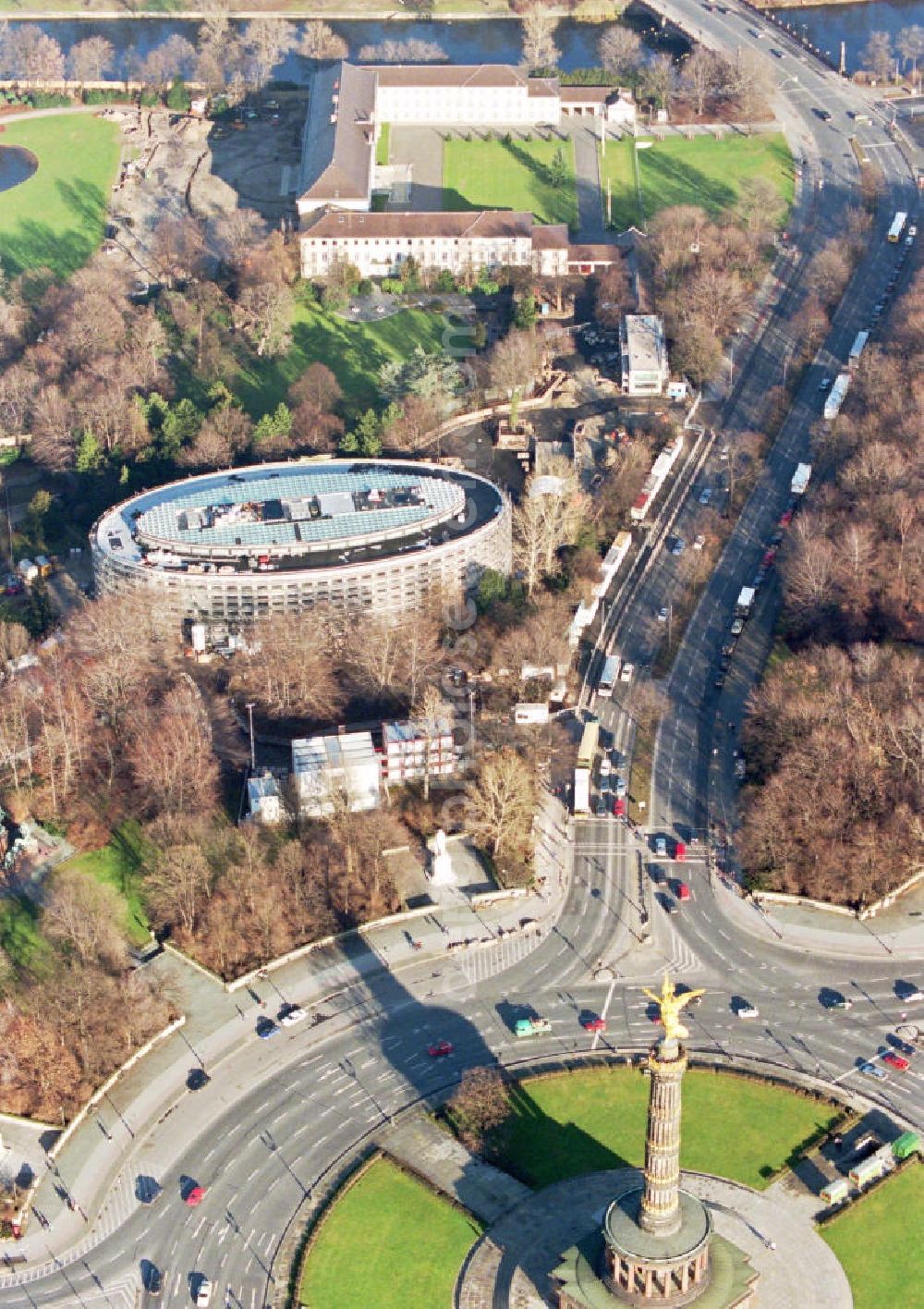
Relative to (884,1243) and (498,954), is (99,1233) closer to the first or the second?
(498,954)

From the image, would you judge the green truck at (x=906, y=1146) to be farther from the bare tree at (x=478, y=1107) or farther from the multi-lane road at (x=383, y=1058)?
the bare tree at (x=478, y=1107)

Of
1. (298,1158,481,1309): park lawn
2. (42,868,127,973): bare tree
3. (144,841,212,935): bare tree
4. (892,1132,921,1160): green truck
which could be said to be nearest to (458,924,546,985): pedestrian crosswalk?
(144,841,212,935): bare tree

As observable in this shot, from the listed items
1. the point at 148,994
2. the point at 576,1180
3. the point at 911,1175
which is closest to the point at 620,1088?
the point at 576,1180

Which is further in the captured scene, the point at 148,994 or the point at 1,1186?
the point at 148,994

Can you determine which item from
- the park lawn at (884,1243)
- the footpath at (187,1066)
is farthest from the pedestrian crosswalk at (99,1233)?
the park lawn at (884,1243)

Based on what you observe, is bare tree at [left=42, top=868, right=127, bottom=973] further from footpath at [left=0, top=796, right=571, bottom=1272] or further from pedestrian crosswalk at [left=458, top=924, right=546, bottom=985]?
pedestrian crosswalk at [left=458, top=924, right=546, bottom=985]

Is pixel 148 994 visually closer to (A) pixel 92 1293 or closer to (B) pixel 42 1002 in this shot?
(B) pixel 42 1002
